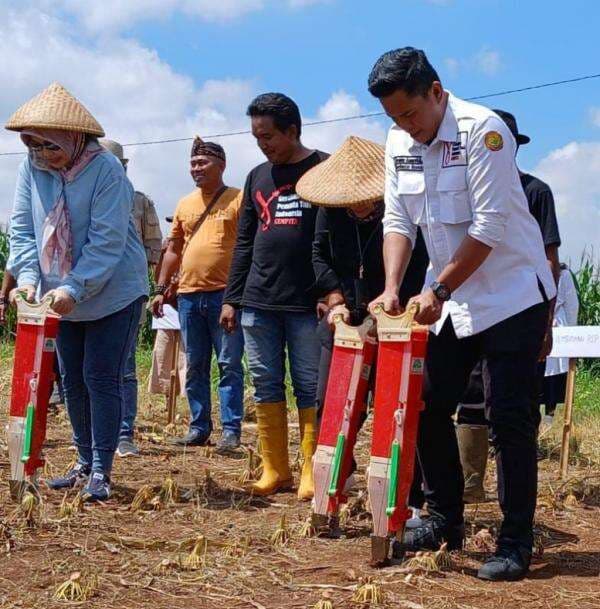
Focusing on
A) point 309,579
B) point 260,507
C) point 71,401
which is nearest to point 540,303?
point 309,579

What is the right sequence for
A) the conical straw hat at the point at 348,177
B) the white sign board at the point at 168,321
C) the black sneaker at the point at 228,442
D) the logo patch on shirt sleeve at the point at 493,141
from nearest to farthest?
the logo patch on shirt sleeve at the point at 493,141, the conical straw hat at the point at 348,177, the black sneaker at the point at 228,442, the white sign board at the point at 168,321

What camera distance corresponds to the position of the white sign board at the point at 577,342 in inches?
267

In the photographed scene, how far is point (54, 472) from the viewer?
644cm

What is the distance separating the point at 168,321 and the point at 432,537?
5089 mm

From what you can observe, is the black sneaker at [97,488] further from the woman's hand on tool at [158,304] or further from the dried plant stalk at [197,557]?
the woman's hand on tool at [158,304]

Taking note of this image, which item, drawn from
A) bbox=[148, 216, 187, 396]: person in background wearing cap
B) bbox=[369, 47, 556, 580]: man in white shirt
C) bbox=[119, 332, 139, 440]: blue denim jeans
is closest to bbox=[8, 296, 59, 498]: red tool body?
bbox=[119, 332, 139, 440]: blue denim jeans

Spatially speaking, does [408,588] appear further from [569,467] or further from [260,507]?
[569,467]

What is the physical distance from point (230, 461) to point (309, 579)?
120 inches

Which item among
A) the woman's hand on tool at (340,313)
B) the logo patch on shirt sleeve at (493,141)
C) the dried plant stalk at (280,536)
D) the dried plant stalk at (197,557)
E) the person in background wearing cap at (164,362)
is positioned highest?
the logo patch on shirt sleeve at (493,141)

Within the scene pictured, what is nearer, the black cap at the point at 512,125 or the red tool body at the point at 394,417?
the red tool body at the point at 394,417

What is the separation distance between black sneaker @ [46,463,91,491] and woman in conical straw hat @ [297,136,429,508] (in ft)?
4.63

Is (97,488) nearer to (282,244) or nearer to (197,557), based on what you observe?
(197,557)

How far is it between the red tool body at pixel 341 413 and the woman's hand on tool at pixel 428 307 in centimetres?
51

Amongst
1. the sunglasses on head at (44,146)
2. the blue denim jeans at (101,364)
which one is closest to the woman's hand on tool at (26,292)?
the blue denim jeans at (101,364)
